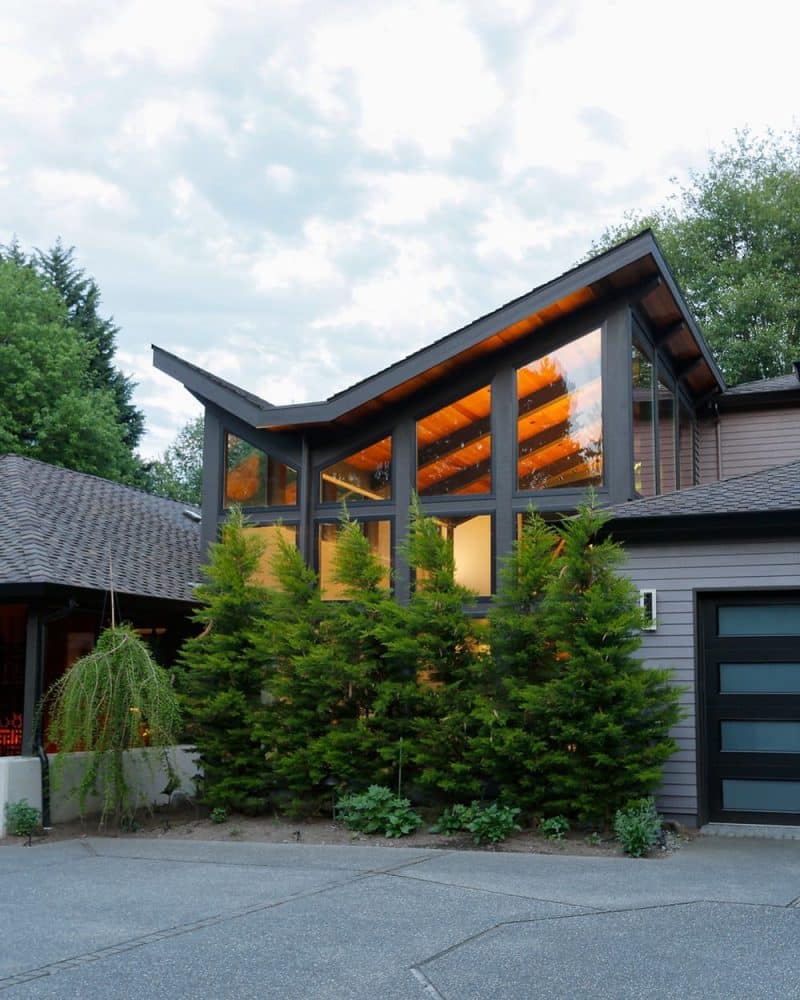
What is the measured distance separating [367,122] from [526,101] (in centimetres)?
521

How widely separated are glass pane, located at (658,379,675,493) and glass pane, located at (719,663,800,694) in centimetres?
427

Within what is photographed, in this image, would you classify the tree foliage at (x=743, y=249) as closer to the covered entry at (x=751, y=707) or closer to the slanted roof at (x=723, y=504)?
the slanted roof at (x=723, y=504)

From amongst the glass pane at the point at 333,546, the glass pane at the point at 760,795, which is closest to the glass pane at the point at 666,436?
the glass pane at the point at 333,546

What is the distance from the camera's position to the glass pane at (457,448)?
41.3ft

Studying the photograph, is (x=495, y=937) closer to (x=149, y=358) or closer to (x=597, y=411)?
(x=597, y=411)

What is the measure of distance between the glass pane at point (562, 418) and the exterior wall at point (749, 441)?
4343 mm

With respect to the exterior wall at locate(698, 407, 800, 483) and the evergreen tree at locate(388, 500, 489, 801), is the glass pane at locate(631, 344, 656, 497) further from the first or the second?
the evergreen tree at locate(388, 500, 489, 801)

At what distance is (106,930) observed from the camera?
6098 millimetres

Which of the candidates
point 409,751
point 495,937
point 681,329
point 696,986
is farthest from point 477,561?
point 696,986

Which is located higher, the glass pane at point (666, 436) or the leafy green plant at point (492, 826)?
the glass pane at point (666, 436)

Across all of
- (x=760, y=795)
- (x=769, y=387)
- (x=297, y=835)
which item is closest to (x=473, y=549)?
(x=297, y=835)

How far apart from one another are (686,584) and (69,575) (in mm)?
6203

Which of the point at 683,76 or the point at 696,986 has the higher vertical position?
the point at 683,76

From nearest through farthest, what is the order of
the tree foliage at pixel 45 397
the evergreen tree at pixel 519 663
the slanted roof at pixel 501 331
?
the evergreen tree at pixel 519 663 → the slanted roof at pixel 501 331 → the tree foliage at pixel 45 397
